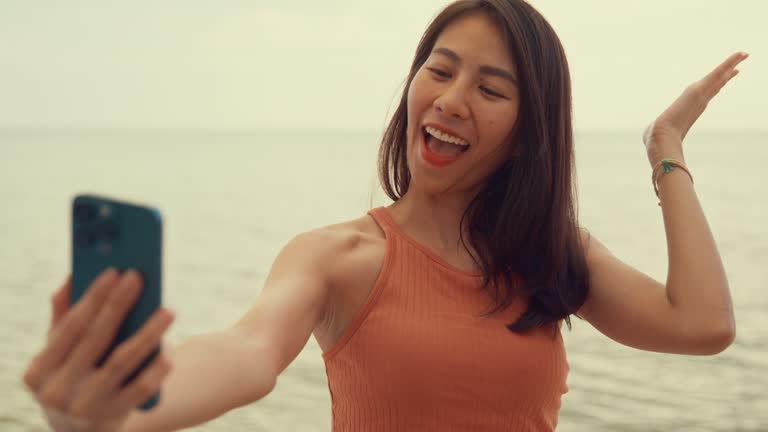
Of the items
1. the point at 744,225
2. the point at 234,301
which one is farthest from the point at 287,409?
the point at 744,225

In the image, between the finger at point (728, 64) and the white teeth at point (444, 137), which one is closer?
the white teeth at point (444, 137)

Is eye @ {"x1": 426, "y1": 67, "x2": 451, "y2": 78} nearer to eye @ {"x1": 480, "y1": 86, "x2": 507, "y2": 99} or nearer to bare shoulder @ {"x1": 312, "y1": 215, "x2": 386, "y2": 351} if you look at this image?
eye @ {"x1": 480, "y1": 86, "x2": 507, "y2": 99}

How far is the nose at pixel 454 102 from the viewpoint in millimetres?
2131

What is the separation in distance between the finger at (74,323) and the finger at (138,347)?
0.05m

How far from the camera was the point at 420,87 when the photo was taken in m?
2.20

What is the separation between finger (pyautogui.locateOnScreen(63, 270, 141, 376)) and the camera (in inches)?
39.9

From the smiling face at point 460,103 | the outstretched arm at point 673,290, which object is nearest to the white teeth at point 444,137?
the smiling face at point 460,103

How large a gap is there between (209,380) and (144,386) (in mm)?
376

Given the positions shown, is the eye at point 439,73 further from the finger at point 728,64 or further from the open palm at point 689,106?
the finger at point 728,64

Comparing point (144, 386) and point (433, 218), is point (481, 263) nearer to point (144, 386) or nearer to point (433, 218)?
point (433, 218)

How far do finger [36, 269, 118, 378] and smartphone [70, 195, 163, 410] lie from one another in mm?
27

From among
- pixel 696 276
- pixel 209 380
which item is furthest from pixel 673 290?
pixel 209 380

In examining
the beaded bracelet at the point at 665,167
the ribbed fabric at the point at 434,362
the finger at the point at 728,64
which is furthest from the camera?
the finger at the point at 728,64

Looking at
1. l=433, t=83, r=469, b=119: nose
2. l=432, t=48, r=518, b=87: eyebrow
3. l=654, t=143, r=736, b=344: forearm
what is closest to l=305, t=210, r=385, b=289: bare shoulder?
l=433, t=83, r=469, b=119: nose
